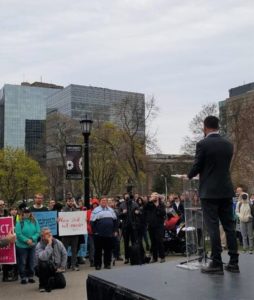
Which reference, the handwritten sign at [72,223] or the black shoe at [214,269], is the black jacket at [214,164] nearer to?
the black shoe at [214,269]

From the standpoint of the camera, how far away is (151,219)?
15.0m

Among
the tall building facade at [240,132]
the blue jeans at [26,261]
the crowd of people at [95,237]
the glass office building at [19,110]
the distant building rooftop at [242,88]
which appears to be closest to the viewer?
the crowd of people at [95,237]

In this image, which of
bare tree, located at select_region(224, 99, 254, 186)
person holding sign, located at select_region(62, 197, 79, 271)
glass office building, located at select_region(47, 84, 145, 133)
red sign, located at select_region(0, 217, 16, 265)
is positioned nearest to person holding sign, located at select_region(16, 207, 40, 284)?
red sign, located at select_region(0, 217, 16, 265)

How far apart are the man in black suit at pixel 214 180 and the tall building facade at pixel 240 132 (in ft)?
142

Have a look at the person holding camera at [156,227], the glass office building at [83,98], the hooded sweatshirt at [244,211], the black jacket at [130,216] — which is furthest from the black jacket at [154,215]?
the glass office building at [83,98]

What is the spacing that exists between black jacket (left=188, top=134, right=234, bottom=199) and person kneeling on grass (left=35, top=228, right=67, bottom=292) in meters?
5.95

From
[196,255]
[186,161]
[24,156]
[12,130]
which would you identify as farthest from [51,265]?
[12,130]

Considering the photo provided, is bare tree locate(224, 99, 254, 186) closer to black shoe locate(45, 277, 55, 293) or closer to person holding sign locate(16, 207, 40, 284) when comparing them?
person holding sign locate(16, 207, 40, 284)

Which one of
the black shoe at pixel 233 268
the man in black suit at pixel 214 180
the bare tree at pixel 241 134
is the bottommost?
the black shoe at pixel 233 268

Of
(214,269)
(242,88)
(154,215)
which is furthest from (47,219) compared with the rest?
(242,88)

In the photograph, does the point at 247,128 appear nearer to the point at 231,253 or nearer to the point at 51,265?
the point at 51,265

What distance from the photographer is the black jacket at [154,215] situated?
49.1 feet

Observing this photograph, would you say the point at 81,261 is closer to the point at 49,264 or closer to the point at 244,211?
the point at 49,264

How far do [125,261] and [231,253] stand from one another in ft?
30.6
